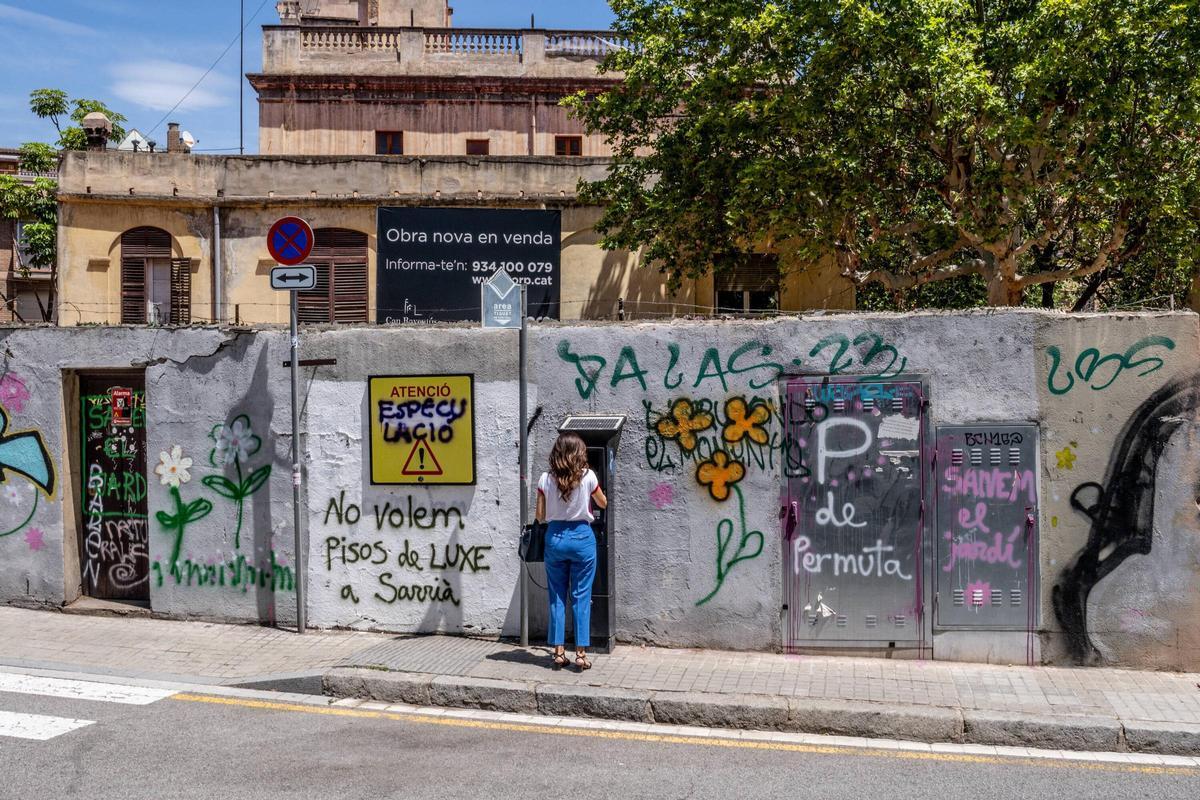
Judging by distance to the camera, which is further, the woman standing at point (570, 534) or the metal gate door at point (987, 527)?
the metal gate door at point (987, 527)

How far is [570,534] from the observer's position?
7117 millimetres

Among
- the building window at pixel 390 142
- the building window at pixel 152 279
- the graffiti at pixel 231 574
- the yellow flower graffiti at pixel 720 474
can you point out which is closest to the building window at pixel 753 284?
the building window at pixel 152 279

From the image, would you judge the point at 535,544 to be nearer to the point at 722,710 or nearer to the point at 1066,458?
the point at 722,710

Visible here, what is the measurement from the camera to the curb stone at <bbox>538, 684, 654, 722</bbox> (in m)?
6.43

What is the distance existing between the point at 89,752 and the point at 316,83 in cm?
2875

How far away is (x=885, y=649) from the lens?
7.45m

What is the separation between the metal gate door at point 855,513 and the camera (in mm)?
7414

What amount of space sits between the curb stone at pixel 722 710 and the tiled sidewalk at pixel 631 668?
0.52ft

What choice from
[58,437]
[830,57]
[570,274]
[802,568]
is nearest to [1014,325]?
[802,568]

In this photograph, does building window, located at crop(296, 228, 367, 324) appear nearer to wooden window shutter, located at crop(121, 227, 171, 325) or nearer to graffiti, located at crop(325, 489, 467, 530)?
wooden window shutter, located at crop(121, 227, 171, 325)

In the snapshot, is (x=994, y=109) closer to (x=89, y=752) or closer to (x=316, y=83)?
(x=89, y=752)

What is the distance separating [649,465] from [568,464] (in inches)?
38.7

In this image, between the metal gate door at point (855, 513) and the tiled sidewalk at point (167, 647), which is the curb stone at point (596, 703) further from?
the tiled sidewalk at point (167, 647)

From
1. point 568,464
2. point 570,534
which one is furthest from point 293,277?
point 570,534
